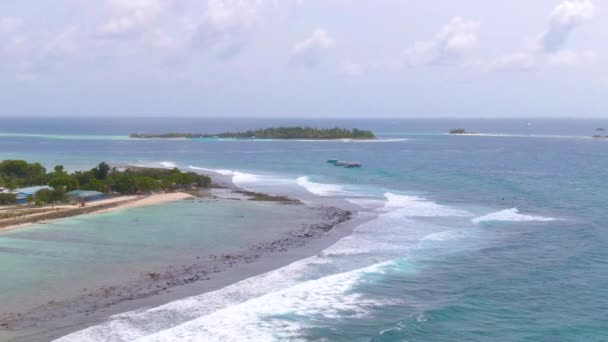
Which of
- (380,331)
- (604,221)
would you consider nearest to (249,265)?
(380,331)

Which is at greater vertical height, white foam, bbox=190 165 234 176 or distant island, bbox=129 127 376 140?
distant island, bbox=129 127 376 140

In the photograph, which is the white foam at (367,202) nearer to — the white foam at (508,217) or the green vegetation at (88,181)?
the white foam at (508,217)

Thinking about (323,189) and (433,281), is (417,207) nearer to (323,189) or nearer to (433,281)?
(323,189)

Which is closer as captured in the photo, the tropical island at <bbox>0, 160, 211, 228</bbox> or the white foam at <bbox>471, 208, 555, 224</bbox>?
the white foam at <bbox>471, 208, 555, 224</bbox>

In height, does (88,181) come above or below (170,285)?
above

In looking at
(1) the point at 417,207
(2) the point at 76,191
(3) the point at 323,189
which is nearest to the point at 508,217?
(1) the point at 417,207

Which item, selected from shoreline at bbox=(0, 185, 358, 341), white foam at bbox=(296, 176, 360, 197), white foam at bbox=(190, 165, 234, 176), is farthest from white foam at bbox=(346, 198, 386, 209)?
white foam at bbox=(190, 165, 234, 176)

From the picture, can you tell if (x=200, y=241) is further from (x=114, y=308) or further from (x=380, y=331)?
(x=380, y=331)

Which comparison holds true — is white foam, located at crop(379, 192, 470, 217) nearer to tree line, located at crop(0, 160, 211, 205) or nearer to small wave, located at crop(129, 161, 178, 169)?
tree line, located at crop(0, 160, 211, 205)
